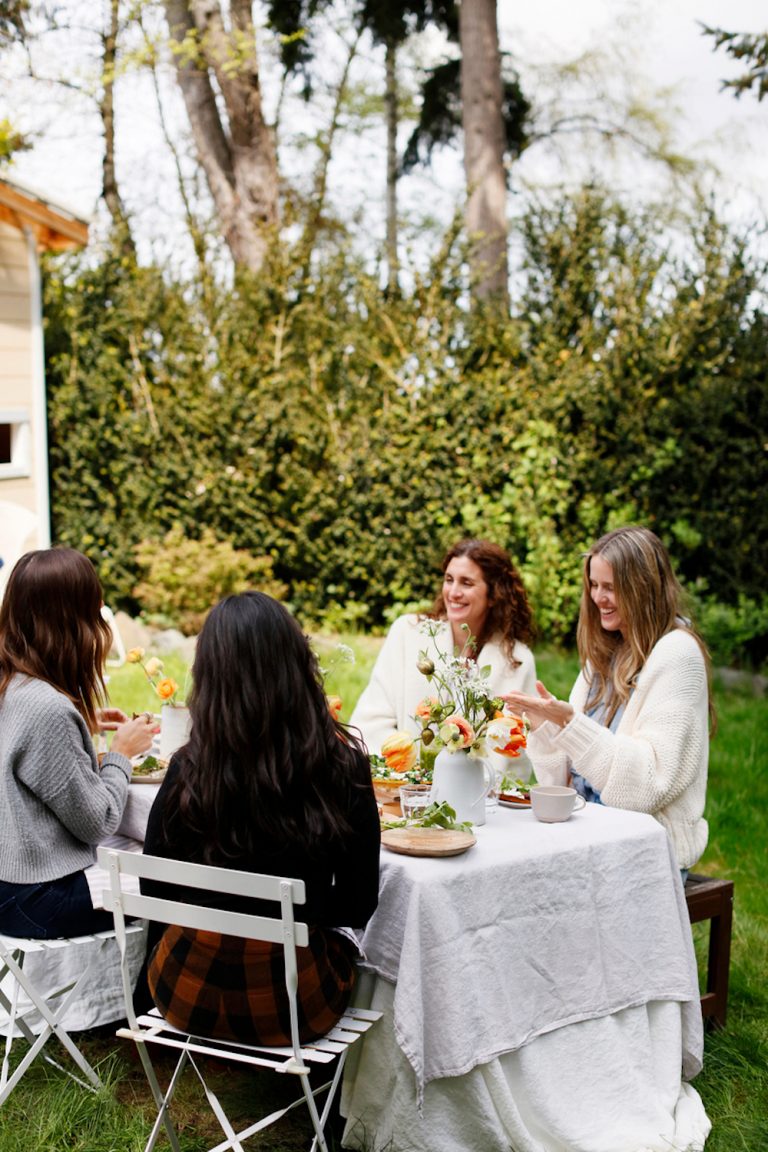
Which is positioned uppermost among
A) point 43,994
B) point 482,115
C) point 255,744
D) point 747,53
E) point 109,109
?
point 109,109

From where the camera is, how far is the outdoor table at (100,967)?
349cm

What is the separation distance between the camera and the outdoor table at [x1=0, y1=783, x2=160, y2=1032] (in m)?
3.49

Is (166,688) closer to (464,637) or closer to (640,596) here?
(464,637)

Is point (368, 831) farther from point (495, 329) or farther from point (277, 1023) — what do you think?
point (495, 329)

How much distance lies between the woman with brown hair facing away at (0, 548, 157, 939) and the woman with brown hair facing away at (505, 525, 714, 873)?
1225mm

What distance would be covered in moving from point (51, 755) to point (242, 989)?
913mm

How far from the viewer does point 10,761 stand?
3146mm

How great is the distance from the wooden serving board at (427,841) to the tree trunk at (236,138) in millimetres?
9363

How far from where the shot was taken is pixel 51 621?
326 cm

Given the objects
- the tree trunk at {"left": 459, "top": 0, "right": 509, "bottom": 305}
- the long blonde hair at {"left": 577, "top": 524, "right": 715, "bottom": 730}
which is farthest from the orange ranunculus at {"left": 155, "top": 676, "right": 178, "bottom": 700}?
the tree trunk at {"left": 459, "top": 0, "right": 509, "bottom": 305}

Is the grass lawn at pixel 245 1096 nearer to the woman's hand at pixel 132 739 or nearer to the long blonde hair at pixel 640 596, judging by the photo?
the woman's hand at pixel 132 739

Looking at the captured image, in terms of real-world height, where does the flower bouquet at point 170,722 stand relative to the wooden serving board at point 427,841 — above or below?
above

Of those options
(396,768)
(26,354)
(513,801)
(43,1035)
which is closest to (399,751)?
(396,768)

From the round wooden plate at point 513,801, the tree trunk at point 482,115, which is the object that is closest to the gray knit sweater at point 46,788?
the round wooden plate at point 513,801
